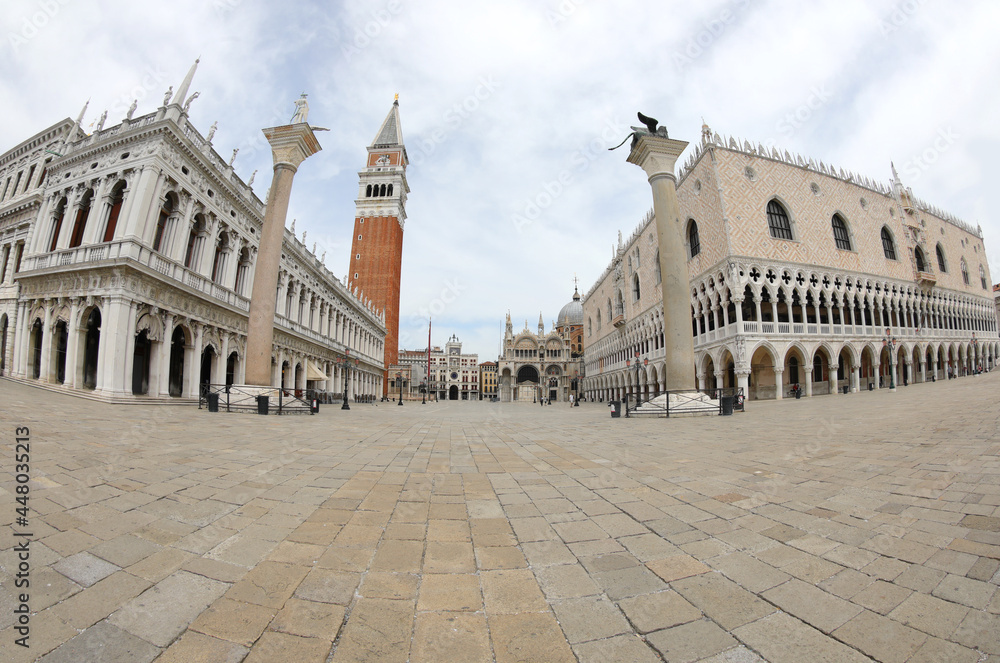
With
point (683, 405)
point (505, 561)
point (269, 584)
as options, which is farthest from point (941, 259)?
point (269, 584)

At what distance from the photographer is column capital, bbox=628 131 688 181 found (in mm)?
17156

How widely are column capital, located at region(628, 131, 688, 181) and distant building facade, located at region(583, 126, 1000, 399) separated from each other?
40.0 ft

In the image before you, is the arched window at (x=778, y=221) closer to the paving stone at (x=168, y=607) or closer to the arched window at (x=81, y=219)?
the paving stone at (x=168, y=607)

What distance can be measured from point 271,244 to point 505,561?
16928 mm

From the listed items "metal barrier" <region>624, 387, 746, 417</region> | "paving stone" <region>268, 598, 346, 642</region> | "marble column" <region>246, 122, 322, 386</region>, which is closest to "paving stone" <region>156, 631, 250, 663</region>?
"paving stone" <region>268, 598, 346, 642</region>

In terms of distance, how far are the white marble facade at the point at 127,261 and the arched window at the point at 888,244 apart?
5102cm

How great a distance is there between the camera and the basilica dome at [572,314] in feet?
283

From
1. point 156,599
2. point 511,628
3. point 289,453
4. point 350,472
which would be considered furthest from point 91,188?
point 511,628

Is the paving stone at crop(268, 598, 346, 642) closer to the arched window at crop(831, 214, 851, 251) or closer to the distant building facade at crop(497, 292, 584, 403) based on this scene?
the arched window at crop(831, 214, 851, 251)

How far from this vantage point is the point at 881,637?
164 cm

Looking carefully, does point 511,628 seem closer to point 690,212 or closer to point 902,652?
point 902,652

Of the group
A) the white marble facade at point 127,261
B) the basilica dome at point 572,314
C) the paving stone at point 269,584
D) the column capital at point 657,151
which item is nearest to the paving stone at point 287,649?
the paving stone at point 269,584

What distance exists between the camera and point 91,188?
18.0m

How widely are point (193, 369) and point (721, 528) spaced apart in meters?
24.1
